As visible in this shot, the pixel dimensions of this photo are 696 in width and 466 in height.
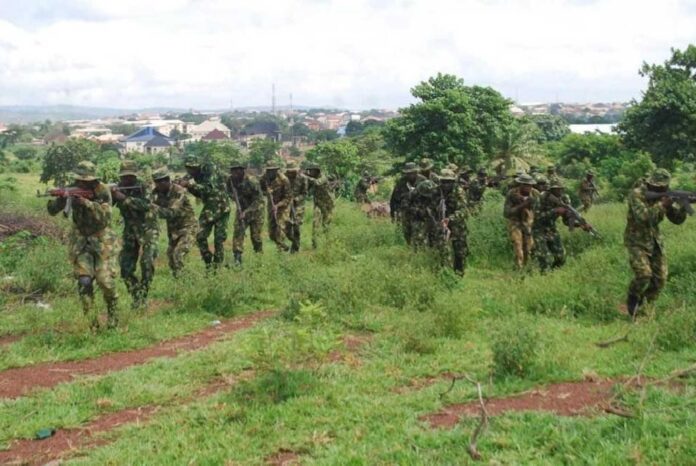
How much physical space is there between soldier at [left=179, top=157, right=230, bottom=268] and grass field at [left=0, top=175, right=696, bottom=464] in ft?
2.58

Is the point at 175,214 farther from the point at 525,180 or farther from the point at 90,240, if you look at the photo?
the point at 525,180

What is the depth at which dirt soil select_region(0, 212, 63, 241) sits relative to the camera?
521 inches


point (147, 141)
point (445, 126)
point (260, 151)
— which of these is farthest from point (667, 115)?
point (147, 141)

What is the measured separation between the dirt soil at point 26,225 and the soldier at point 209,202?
437cm

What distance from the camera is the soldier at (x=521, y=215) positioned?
9.91 m

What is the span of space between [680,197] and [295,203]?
7004mm

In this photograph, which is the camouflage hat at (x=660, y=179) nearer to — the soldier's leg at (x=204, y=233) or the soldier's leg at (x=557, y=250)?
the soldier's leg at (x=557, y=250)

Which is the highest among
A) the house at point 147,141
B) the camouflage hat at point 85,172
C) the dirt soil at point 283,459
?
the camouflage hat at point 85,172

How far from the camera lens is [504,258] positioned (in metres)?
11.4

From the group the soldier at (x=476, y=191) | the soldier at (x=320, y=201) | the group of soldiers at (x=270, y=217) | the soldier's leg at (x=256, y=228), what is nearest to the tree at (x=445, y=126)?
the soldier at (x=476, y=191)

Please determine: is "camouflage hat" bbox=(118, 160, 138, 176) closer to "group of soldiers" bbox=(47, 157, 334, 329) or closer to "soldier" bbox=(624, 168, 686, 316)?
"group of soldiers" bbox=(47, 157, 334, 329)

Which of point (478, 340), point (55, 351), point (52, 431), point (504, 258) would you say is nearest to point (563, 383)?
point (478, 340)

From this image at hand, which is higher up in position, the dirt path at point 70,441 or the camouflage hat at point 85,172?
the camouflage hat at point 85,172

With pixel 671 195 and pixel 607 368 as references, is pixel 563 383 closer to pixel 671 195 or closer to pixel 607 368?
pixel 607 368
